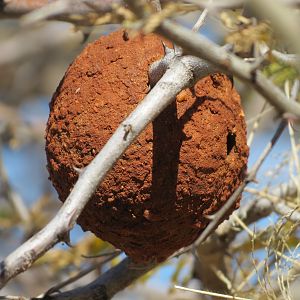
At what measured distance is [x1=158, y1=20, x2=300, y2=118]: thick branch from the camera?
182 centimetres

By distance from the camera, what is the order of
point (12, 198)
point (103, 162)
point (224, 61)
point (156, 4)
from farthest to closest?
1. point (12, 198)
2. point (156, 4)
3. point (103, 162)
4. point (224, 61)

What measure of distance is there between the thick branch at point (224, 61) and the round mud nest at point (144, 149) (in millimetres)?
733

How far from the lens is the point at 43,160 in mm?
7438

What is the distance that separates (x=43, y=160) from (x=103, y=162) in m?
5.28

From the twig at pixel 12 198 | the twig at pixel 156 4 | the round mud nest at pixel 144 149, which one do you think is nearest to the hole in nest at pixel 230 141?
the round mud nest at pixel 144 149

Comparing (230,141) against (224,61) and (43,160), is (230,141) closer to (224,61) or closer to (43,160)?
(224,61)

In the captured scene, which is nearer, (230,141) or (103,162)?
(103,162)

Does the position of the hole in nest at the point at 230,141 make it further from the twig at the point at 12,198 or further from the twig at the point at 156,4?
the twig at the point at 12,198

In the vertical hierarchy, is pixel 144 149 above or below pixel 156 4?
below

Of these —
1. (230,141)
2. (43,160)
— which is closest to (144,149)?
(230,141)

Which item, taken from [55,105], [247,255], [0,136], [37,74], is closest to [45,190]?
[0,136]

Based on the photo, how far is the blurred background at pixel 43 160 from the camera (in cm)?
380

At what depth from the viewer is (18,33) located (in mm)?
7551

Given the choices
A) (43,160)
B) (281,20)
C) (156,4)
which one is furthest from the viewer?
(43,160)
